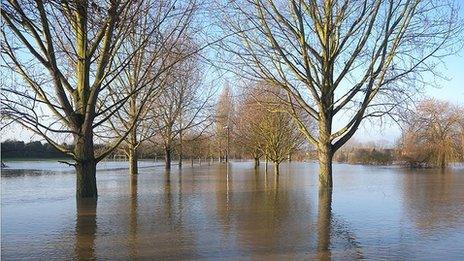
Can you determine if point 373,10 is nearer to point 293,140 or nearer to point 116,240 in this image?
point 116,240

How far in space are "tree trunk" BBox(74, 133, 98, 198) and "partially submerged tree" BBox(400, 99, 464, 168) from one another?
151 feet

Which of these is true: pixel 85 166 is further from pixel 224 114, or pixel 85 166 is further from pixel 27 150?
pixel 27 150

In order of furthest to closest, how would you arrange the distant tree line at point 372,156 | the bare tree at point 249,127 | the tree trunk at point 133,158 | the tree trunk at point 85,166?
the distant tree line at point 372,156 → the bare tree at point 249,127 → the tree trunk at point 133,158 → the tree trunk at point 85,166

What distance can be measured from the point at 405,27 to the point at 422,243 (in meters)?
12.6

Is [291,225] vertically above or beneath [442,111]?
beneath

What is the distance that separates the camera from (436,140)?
185 ft

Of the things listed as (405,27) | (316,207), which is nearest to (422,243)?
(316,207)

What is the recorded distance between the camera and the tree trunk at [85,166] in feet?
51.5

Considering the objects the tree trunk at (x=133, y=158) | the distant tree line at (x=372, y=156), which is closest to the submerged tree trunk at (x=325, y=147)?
the tree trunk at (x=133, y=158)

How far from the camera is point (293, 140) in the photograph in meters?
38.2

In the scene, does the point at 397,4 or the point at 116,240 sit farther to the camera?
the point at 397,4

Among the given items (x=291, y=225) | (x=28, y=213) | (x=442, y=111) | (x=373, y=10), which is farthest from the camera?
(x=442, y=111)

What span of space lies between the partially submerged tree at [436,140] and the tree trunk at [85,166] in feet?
151

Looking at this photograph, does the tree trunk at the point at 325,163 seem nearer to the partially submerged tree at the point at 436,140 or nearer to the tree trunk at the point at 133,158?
the tree trunk at the point at 133,158
